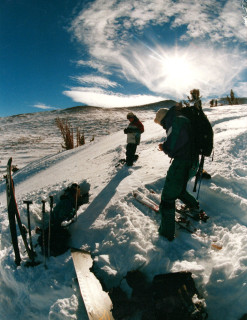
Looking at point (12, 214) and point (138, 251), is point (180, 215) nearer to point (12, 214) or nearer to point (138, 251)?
point (138, 251)

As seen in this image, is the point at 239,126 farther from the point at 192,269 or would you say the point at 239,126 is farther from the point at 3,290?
the point at 3,290

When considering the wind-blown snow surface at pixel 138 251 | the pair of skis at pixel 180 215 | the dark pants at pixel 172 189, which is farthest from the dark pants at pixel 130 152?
the dark pants at pixel 172 189

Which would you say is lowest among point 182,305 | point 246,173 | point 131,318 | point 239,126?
point 131,318

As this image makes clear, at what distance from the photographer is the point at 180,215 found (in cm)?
318

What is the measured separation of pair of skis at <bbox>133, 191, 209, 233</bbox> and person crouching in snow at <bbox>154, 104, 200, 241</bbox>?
0.40m

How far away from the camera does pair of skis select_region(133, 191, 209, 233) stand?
9.60 ft

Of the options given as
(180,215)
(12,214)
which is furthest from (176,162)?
(12,214)

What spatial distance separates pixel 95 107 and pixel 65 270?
2688cm

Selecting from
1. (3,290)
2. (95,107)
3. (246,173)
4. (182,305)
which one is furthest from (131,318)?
(95,107)

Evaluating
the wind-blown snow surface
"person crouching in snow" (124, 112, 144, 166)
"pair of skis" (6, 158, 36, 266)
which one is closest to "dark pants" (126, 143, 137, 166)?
"person crouching in snow" (124, 112, 144, 166)

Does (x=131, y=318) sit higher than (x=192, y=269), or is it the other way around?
(x=192, y=269)

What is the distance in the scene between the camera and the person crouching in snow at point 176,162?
2424 mm

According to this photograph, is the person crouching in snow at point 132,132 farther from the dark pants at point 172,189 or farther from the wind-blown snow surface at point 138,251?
the dark pants at point 172,189

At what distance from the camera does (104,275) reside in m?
2.38
